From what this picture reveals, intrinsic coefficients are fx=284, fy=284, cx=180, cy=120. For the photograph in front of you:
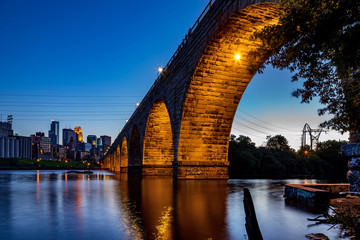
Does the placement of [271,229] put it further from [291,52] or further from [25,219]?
[25,219]

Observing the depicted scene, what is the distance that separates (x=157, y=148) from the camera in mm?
29906

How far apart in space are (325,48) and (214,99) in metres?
12.5

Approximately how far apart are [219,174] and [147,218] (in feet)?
42.7

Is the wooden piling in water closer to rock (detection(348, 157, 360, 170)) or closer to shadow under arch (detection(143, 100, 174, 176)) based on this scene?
rock (detection(348, 157, 360, 170))

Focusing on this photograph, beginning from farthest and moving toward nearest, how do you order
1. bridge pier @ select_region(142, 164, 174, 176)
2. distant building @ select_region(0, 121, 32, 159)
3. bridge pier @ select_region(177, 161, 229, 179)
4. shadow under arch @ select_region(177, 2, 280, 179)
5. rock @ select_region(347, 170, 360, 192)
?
distant building @ select_region(0, 121, 32, 159) → bridge pier @ select_region(142, 164, 174, 176) → bridge pier @ select_region(177, 161, 229, 179) → shadow under arch @ select_region(177, 2, 280, 179) → rock @ select_region(347, 170, 360, 192)

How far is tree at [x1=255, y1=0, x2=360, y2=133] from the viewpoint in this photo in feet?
14.6

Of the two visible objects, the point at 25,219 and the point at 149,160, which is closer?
the point at 25,219

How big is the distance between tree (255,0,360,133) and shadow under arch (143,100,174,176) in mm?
22568

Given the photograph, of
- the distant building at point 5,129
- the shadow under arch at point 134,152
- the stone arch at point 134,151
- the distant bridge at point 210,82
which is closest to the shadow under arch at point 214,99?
the distant bridge at point 210,82

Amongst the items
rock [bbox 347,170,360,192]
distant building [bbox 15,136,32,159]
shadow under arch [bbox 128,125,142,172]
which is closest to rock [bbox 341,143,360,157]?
rock [bbox 347,170,360,192]

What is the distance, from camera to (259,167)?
5562 cm

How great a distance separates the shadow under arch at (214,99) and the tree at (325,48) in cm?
708

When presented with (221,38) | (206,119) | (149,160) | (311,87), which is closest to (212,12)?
(221,38)

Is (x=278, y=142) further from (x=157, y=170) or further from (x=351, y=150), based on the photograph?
(x=351, y=150)
